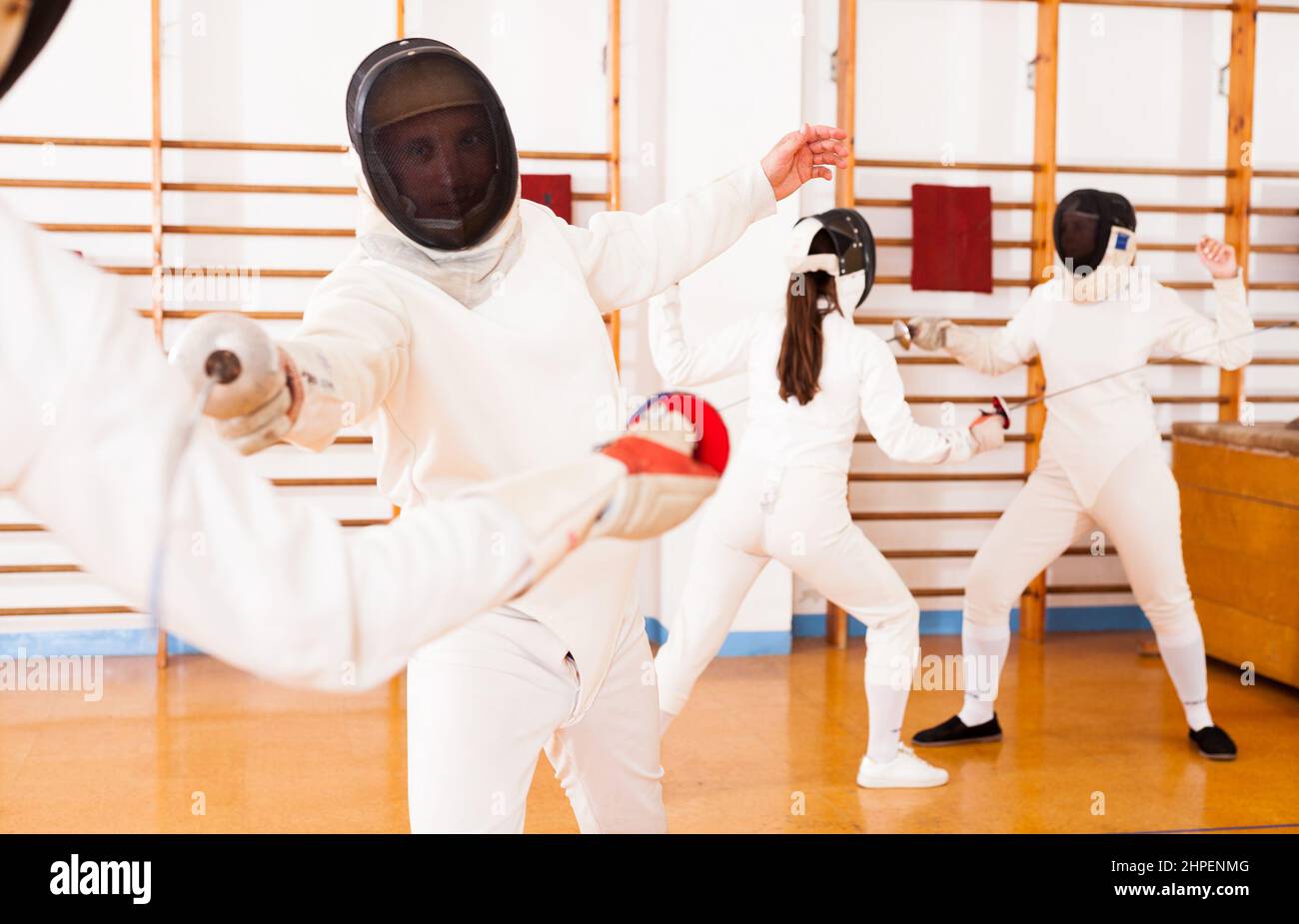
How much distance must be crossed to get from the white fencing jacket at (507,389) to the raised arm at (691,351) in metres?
1.72

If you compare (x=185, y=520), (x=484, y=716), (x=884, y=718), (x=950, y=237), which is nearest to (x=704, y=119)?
(x=950, y=237)

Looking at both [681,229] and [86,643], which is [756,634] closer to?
[86,643]

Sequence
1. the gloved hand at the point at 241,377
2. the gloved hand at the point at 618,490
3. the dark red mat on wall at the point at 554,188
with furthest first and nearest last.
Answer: the dark red mat on wall at the point at 554,188 < the gloved hand at the point at 241,377 < the gloved hand at the point at 618,490

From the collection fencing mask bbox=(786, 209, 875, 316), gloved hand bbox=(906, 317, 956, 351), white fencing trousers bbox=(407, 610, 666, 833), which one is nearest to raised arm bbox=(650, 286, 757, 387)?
fencing mask bbox=(786, 209, 875, 316)

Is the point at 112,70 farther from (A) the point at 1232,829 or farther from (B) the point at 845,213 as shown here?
(A) the point at 1232,829

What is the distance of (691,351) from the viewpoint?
11.6ft

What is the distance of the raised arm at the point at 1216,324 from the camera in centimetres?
350

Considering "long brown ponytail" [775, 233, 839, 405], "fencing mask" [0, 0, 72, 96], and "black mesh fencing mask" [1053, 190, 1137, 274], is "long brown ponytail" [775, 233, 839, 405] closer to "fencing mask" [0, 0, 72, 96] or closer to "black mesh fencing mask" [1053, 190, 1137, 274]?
"black mesh fencing mask" [1053, 190, 1137, 274]

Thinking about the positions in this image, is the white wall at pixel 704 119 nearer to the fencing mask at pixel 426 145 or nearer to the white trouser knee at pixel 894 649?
the white trouser knee at pixel 894 649

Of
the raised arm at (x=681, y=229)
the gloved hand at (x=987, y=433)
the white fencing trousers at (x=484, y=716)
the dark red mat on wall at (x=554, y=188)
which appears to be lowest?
the white fencing trousers at (x=484, y=716)

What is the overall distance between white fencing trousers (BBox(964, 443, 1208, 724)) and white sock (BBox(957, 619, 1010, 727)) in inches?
1.3

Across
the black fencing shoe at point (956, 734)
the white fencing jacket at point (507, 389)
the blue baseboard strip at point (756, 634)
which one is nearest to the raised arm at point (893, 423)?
the black fencing shoe at point (956, 734)
